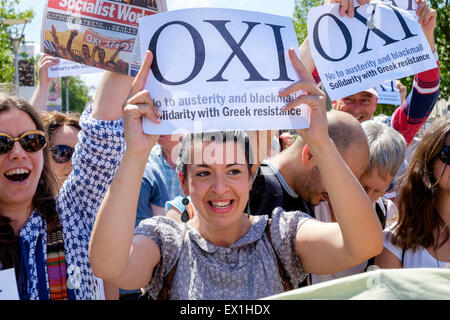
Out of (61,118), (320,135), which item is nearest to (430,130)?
(320,135)

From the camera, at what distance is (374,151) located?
334cm

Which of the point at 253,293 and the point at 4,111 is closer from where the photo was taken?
the point at 253,293

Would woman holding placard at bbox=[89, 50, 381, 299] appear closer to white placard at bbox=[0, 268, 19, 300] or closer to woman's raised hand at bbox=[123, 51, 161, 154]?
woman's raised hand at bbox=[123, 51, 161, 154]

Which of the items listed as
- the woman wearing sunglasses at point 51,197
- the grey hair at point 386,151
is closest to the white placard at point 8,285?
the woman wearing sunglasses at point 51,197

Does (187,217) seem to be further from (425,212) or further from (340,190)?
(425,212)

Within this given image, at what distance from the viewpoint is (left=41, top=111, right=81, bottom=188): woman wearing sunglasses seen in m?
3.85

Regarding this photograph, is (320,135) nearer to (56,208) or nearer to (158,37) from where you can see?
(158,37)

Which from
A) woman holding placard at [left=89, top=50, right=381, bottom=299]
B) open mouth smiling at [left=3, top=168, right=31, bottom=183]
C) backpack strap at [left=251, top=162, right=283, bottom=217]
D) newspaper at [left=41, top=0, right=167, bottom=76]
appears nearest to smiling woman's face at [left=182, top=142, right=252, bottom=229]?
woman holding placard at [left=89, top=50, right=381, bottom=299]

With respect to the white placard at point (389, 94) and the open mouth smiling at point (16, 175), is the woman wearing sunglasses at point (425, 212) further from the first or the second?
the white placard at point (389, 94)

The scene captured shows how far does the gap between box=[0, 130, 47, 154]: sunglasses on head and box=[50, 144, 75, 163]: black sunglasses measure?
1580mm

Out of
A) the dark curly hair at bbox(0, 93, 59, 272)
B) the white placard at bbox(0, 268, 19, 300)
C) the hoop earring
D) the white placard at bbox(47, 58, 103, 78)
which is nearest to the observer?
the white placard at bbox(0, 268, 19, 300)

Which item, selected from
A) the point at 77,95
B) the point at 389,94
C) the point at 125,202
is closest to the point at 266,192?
the point at 125,202
